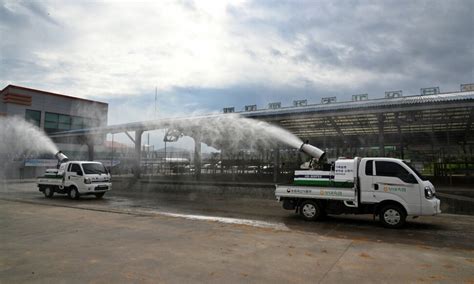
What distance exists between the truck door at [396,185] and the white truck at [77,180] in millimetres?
14336

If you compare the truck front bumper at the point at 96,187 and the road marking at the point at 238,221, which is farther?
the truck front bumper at the point at 96,187

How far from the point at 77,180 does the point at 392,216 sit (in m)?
15.5

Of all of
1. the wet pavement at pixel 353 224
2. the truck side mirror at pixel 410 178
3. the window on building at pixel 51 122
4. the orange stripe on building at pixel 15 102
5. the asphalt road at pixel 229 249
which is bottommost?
the wet pavement at pixel 353 224

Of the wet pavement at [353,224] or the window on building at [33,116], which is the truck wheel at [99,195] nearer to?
the wet pavement at [353,224]

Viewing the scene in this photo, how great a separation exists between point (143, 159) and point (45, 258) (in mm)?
24765

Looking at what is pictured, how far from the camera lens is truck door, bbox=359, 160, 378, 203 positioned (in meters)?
9.59

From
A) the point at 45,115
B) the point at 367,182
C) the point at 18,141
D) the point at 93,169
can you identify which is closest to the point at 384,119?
the point at 367,182

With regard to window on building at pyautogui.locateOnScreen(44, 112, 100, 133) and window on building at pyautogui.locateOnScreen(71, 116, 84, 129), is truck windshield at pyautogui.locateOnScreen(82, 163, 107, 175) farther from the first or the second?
window on building at pyautogui.locateOnScreen(71, 116, 84, 129)

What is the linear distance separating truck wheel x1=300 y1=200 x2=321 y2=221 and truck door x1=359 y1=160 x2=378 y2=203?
1.51 meters

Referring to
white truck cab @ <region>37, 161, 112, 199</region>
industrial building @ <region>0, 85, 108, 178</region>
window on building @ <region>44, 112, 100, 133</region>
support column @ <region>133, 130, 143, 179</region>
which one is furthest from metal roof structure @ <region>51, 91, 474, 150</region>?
window on building @ <region>44, 112, 100, 133</region>

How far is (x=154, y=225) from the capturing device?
30.6 ft

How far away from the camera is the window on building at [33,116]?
130 feet

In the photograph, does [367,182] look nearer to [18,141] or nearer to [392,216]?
[392,216]

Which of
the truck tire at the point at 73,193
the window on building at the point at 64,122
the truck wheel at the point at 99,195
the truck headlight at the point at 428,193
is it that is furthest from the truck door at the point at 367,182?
the window on building at the point at 64,122
